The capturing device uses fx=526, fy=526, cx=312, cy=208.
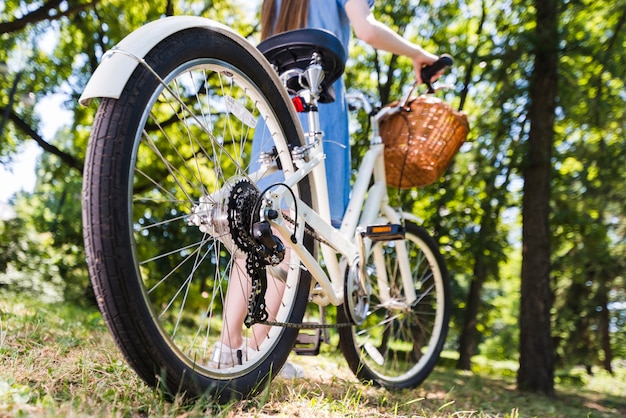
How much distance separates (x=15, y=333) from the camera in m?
2.18

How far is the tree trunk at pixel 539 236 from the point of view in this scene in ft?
16.3

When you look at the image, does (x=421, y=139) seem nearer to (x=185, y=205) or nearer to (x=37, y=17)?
(x=185, y=205)

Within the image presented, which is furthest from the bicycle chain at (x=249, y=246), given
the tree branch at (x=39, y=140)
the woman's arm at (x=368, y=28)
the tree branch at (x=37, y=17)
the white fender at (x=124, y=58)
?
the tree branch at (x=39, y=140)

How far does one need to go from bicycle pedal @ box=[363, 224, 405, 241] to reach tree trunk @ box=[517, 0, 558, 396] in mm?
3150

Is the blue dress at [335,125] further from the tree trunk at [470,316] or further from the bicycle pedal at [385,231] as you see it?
the tree trunk at [470,316]

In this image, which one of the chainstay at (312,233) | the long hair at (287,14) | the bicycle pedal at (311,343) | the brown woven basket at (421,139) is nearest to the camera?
the chainstay at (312,233)

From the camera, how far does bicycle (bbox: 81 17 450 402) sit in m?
1.17

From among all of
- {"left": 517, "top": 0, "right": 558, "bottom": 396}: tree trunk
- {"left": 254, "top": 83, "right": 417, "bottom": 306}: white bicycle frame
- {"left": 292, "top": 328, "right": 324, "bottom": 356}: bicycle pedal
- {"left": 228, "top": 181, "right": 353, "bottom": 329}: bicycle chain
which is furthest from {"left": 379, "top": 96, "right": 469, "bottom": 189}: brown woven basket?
{"left": 517, "top": 0, "right": 558, "bottom": 396}: tree trunk

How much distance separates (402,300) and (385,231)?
71cm

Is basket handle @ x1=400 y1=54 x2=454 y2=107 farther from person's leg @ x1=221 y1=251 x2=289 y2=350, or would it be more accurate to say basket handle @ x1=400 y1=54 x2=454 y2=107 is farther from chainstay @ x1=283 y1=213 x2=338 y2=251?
person's leg @ x1=221 y1=251 x2=289 y2=350

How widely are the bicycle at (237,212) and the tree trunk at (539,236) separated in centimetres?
247

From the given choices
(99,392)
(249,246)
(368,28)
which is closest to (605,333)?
(368,28)

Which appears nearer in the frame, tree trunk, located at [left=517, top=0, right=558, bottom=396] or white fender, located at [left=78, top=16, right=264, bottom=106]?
white fender, located at [left=78, top=16, right=264, bottom=106]

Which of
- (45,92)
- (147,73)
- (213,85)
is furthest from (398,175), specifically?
(45,92)
